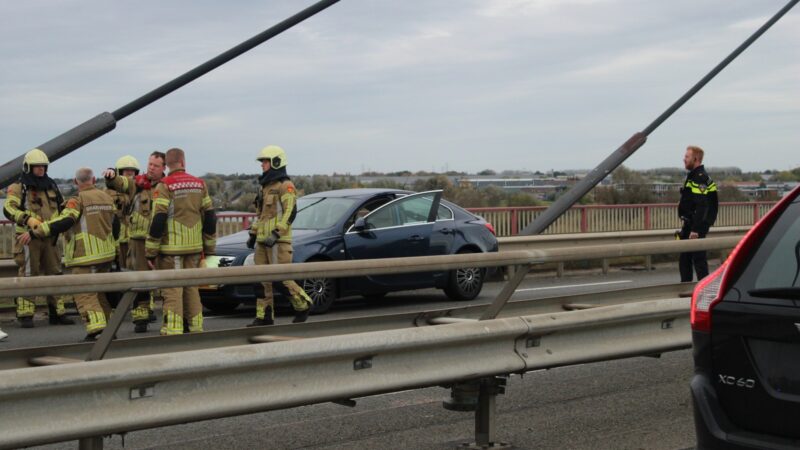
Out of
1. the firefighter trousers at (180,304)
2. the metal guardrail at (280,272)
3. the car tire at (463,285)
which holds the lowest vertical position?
the car tire at (463,285)

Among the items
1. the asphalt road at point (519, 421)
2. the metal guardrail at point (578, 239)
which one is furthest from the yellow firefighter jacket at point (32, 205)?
the metal guardrail at point (578, 239)

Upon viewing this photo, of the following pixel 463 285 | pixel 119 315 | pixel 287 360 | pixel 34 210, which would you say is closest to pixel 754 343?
pixel 287 360

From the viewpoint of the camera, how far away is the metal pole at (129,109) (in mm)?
13461

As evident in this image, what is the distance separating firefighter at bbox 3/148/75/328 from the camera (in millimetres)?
12953

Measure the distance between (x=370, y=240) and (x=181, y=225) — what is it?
3.76 m

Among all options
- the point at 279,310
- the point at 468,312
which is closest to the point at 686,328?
the point at 468,312

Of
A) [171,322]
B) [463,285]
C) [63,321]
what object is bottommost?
[63,321]

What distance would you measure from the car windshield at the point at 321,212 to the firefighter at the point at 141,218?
2.35 metres

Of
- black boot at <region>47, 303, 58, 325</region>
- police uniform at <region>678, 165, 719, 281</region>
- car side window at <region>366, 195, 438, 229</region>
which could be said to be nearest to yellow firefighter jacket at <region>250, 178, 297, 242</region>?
car side window at <region>366, 195, 438, 229</region>

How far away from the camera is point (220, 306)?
47.5 ft

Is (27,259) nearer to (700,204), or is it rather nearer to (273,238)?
(273,238)

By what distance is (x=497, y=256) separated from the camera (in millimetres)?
5973

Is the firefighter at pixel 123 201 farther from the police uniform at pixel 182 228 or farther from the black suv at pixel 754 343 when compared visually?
the black suv at pixel 754 343

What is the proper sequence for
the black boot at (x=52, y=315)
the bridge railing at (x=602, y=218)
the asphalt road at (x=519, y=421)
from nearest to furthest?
the asphalt road at (x=519, y=421) → the black boot at (x=52, y=315) → the bridge railing at (x=602, y=218)
